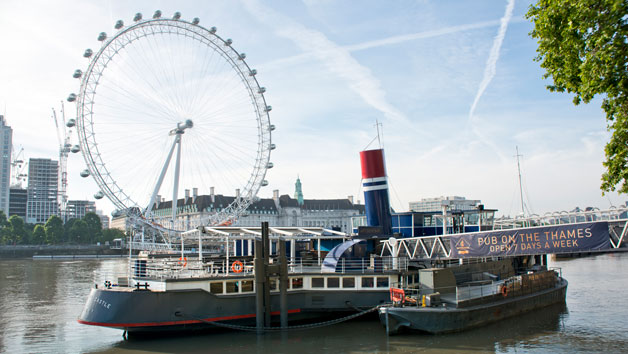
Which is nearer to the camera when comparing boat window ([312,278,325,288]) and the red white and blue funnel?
boat window ([312,278,325,288])

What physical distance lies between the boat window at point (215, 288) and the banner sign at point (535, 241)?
39.1 feet

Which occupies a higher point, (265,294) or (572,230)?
(572,230)

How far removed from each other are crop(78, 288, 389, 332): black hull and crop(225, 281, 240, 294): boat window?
37cm

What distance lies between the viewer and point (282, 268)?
24.5 m

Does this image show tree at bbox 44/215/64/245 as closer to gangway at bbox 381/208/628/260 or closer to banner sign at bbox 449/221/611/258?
gangway at bbox 381/208/628/260

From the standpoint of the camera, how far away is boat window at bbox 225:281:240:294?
24.9 metres

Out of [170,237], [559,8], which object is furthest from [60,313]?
[170,237]

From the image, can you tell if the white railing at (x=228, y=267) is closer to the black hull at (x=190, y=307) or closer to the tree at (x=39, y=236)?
the black hull at (x=190, y=307)

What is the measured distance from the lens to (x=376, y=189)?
32.7m

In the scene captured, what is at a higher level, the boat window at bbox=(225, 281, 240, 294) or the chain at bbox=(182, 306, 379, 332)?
the boat window at bbox=(225, 281, 240, 294)

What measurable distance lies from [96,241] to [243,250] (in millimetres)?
129374

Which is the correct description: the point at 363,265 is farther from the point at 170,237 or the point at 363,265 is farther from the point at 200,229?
the point at 170,237

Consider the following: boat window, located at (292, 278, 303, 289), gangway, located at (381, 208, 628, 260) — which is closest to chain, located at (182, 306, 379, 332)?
boat window, located at (292, 278, 303, 289)

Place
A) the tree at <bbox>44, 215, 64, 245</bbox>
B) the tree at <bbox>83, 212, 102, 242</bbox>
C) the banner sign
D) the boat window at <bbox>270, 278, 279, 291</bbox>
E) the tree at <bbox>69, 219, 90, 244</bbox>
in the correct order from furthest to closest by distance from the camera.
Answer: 1. the tree at <bbox>83, 212, 102, 242</bbox>
2. the tree at <bbox>69, 219, 90, 244</bbox>
3. the tree at <bbox>44, 215, 64, 245</bbox>
4. the boat window at <bbox>270, 278, 279, 291</bbox>
5. the banner sign
